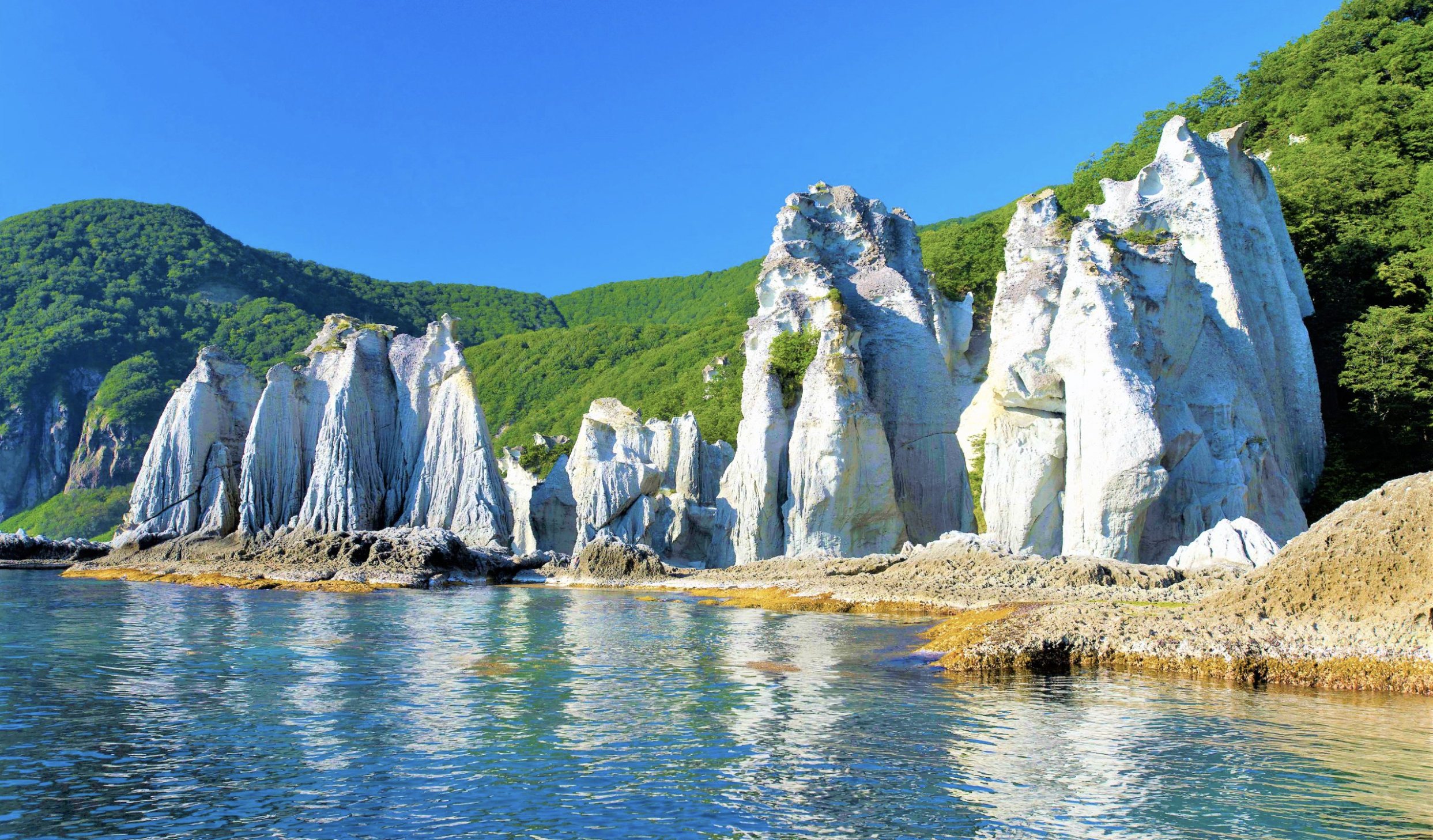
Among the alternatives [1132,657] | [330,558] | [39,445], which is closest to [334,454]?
[330,558]

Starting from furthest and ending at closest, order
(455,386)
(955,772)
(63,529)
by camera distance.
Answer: (63,529), (455,386), (955,772)

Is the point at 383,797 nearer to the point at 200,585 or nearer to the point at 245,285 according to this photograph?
the point at 200,585

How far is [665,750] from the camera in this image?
Answer: 25.2ft

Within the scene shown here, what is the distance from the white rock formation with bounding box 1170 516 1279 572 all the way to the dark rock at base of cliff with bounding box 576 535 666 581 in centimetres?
1583

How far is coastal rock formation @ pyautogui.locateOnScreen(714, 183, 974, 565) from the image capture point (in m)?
29.4

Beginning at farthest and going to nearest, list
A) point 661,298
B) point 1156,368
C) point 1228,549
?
point 661,298
point 1156,368
point 1228,549

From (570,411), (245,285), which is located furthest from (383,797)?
(245,285)

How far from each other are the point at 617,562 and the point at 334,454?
11.2m

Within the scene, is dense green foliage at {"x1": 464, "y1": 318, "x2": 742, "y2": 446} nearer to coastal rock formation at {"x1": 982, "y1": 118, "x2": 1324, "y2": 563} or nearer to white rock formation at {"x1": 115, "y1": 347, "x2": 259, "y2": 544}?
white rock formation at {"x1": 115, "y1": 347, "x2": 259, "y2": 544}

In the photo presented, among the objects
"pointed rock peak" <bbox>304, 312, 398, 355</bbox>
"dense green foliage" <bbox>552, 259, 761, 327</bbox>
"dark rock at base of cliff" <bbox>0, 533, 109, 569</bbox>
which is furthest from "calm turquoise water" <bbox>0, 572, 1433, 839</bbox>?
"dense green foliage" <bbox>552, 259, 761, 327</bbox>

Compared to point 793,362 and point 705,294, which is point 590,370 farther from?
point 793,362

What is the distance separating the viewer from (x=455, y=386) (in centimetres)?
3619

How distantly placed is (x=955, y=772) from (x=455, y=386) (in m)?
31.8

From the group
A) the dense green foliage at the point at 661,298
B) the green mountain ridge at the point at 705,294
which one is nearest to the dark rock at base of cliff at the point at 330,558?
the green mountain ridge at the point at 705,294
